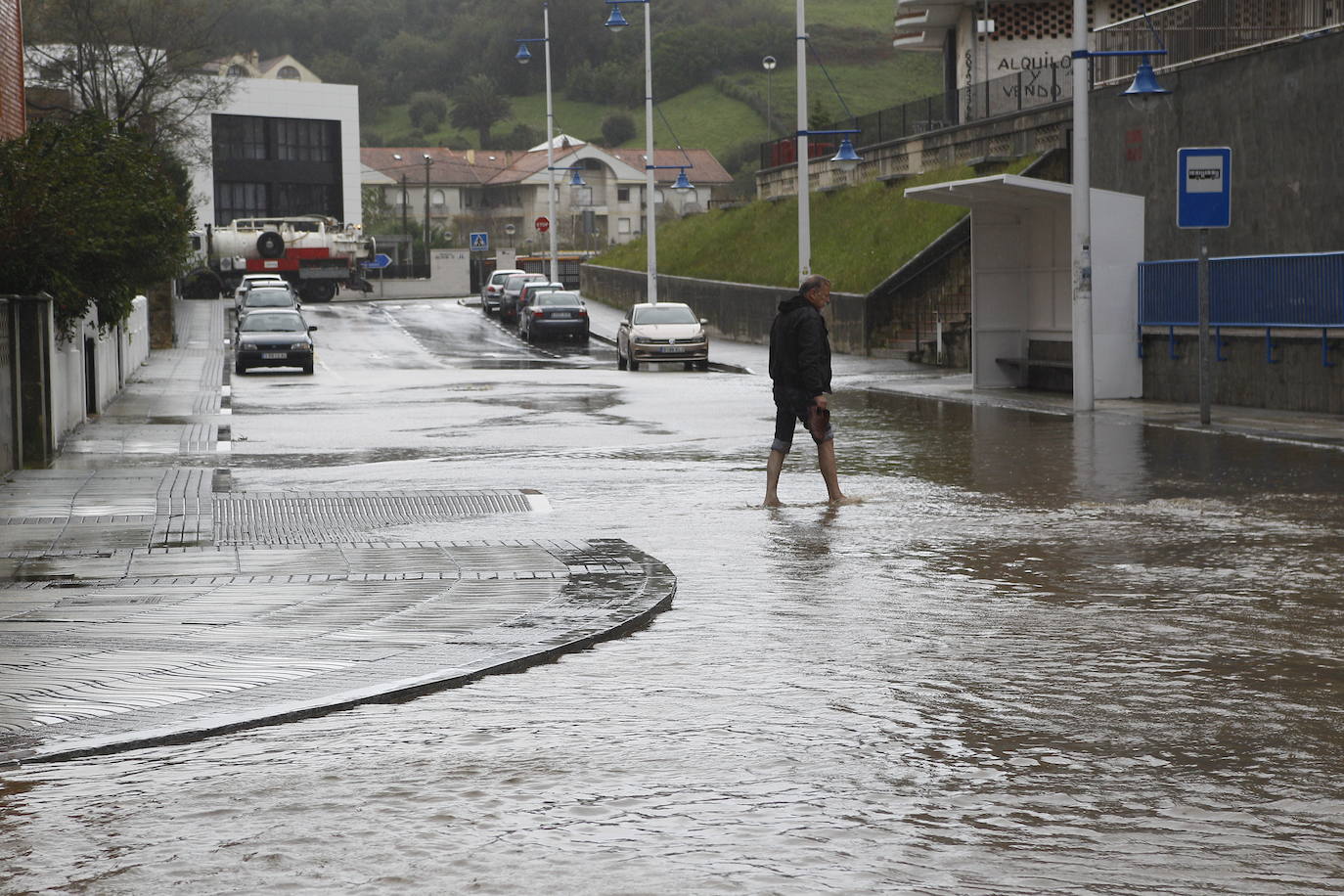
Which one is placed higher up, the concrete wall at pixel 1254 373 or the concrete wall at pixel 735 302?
the concrete wall at pixel 735 302

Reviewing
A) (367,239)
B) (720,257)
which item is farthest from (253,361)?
(367,239)

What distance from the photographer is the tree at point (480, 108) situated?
149 m

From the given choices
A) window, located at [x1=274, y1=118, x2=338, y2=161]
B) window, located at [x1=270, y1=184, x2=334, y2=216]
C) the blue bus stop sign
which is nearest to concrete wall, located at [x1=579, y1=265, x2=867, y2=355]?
the blue bus stop sign

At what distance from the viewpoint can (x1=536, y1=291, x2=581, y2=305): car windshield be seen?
52.5 m

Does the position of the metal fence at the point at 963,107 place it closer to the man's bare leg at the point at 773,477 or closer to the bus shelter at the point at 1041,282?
the bus shelter at the point at 1041,282

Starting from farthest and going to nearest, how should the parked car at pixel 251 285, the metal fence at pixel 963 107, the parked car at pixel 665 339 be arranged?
the parked car at pixel 251 285 < the metal fence at pixel 963 107 < the parked car at pixel 665 339

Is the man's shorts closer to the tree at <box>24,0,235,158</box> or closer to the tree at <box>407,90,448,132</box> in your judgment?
the tree at <box>24,0,235,158</box>

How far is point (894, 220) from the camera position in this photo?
156ft

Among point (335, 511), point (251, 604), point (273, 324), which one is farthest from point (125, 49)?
point (251, 604)

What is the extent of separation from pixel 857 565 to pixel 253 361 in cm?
2910

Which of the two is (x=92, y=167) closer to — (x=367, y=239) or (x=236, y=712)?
(x=236, y=712)

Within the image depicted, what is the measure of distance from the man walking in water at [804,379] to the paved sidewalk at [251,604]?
198 cm

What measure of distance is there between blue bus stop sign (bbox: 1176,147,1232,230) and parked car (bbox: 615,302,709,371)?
18.7 meters

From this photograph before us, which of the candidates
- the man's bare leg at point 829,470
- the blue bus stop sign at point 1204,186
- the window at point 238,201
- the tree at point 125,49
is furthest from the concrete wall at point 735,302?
the window at point 238,201
